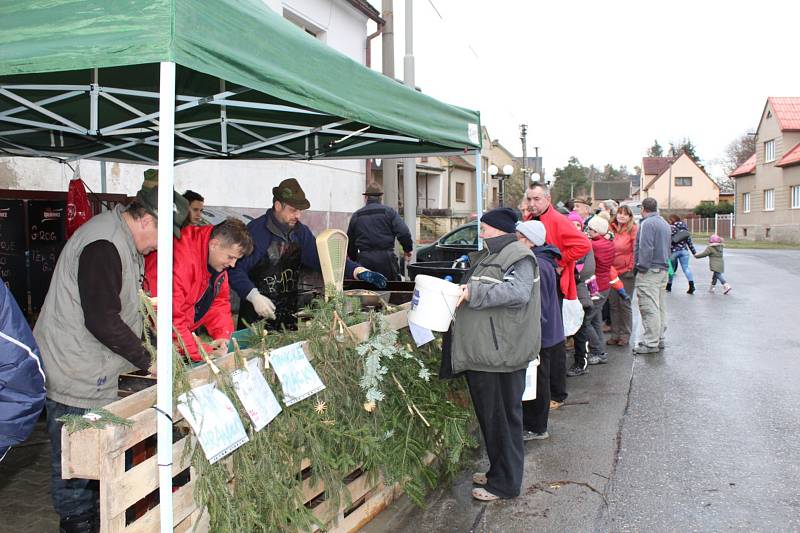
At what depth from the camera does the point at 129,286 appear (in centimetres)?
288

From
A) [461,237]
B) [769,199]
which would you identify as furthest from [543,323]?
[769,199]

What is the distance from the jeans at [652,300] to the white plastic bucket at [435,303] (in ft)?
17.1

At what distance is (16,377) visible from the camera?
2115 millimetres

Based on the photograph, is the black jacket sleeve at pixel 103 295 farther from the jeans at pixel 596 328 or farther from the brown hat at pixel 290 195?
the jeans at pixel 596 328

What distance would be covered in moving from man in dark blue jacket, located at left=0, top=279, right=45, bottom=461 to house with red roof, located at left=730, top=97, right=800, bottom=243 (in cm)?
4051

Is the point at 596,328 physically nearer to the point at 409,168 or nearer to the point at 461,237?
the point at 409,168

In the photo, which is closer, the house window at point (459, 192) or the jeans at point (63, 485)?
the jeans at point (63, 485)

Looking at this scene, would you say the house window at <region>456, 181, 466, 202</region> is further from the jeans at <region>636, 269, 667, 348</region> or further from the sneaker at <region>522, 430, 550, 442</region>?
the sneaker at <region>522, 430, 550, 442</region>

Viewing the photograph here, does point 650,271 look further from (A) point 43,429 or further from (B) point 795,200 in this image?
(B) point 795,200

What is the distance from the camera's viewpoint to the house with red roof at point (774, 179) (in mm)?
37281

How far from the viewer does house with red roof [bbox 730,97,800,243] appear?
37281 millimetres

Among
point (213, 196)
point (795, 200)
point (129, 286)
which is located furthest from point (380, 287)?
point (795, 200)

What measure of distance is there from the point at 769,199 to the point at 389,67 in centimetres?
3807

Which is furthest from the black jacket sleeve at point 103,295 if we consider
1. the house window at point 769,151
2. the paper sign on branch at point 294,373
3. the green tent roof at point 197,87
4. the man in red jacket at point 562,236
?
the house window at point 769,151
